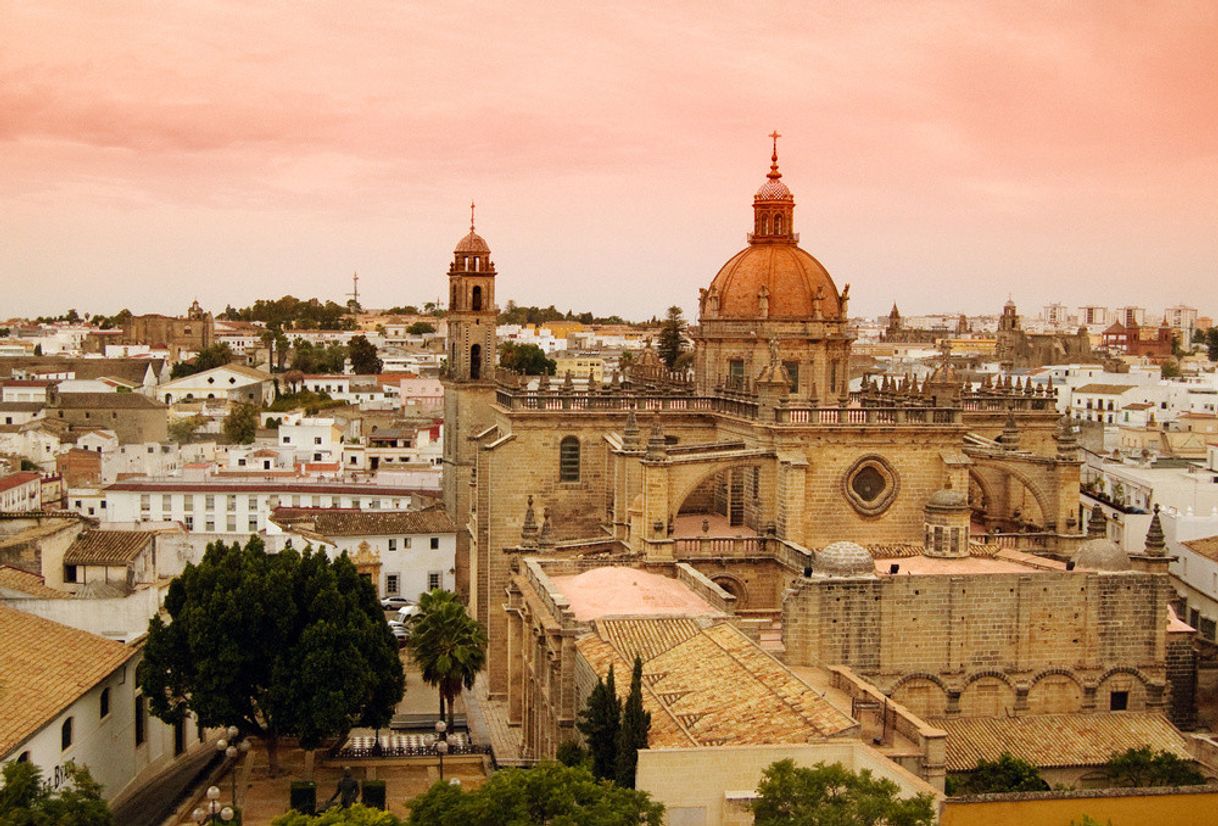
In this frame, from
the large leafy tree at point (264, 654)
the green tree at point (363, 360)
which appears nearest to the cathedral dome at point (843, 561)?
the large leafy tree at point (264, 654)

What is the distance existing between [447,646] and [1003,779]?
14090mm

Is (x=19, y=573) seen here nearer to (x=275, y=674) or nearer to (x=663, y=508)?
(x=275, y=674)

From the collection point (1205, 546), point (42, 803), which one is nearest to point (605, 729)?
point (42, 803)

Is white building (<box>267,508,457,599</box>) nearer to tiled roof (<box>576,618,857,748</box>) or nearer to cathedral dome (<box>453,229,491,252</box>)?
cathedral dome (<box>453,229,491,252</box>)

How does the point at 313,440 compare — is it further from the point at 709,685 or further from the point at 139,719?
the point at 709,685

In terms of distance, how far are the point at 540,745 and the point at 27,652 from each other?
10735 millimetres

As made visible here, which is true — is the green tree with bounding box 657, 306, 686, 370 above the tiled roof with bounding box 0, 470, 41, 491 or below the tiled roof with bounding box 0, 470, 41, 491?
above

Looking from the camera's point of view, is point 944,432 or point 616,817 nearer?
point 616,817

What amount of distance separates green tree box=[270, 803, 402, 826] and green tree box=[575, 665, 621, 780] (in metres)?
4.96

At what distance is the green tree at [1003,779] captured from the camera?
1119 inches

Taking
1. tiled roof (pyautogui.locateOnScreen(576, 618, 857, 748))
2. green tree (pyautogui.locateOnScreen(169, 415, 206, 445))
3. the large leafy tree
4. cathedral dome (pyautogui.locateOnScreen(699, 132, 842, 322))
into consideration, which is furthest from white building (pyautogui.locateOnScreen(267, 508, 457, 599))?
green tree (pyautogui.locateOnScreen(169, 415, 206, 445))

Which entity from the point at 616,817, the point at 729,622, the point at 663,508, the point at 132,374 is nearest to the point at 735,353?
the point at 663,508

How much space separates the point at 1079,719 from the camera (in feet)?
108

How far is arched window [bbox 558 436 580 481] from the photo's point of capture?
4350 centimetres
